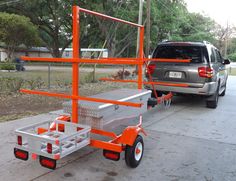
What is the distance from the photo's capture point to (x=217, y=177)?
3.33 meters

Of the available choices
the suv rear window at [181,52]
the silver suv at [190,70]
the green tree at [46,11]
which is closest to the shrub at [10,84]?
the silver suv at [190,70]

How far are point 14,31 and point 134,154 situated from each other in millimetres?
22580

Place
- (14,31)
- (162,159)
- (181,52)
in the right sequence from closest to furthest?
1. (162,159)
2. (181,52)
3. (14,31)

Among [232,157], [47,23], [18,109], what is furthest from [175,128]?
[47,23]

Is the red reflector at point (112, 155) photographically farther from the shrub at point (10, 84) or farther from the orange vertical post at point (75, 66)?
the shrub at point (10, 84)

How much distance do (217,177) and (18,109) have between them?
5.20 metres

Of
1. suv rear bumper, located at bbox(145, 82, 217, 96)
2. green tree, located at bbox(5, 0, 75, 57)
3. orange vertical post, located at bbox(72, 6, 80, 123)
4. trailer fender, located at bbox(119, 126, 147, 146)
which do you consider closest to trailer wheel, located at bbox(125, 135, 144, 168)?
trailer fender, located at bbox(119, 126, 147, 146)

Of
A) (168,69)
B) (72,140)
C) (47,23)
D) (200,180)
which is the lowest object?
(200,180)

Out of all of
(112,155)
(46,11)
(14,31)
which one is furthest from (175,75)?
(46,11)

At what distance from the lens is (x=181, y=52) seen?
720 cm

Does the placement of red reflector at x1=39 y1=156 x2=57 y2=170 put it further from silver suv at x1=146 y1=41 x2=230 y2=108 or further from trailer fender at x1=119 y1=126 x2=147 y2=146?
silver suv at x1=146 y1=41 x2=230 y2=108

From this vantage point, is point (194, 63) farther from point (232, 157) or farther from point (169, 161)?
point (169, 161)

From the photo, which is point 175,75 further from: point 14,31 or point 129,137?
point 14,31

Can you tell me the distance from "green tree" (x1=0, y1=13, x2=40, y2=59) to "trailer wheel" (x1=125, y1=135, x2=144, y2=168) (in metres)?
21.9
